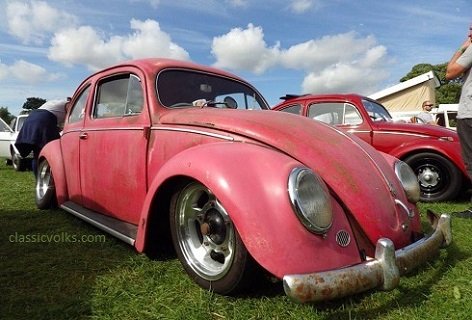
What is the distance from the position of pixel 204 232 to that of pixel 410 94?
16180mm

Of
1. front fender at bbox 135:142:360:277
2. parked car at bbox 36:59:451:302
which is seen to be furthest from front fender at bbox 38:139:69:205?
front fender at bbox 135:142:360:277

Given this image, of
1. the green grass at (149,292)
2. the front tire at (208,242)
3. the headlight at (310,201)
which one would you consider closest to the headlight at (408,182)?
the green grass at (149,292)

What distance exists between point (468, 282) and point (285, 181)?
1.47m

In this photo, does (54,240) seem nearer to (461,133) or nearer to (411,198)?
(411,198)

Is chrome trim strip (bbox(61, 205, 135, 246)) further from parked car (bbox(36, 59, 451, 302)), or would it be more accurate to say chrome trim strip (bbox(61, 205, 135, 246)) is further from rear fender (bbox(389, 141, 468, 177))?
rear fender (bbox(389, 141, 468, 177))

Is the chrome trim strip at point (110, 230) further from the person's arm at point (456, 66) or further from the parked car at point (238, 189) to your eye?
the person's arm at point (456, 66)

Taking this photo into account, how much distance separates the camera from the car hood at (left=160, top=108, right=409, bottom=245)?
2.17 metres

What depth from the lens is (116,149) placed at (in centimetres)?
326

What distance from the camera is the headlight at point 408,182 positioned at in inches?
104

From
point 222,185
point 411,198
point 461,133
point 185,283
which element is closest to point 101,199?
point 185,283

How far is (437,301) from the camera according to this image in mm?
2219

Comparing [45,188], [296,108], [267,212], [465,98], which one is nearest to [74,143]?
[45,188]

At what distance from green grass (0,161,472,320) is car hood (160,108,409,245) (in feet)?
1.26

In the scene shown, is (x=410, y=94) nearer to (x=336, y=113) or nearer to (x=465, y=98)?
(x=336, y=113)
